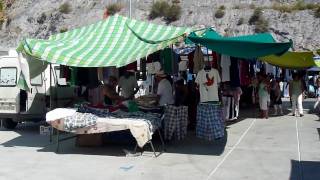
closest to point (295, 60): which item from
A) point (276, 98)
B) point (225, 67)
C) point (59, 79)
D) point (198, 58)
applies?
point (276, 98)

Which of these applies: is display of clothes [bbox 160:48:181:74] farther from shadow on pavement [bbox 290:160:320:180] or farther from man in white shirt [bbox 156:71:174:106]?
shadow on pavement [bbox 290:160:320:180]

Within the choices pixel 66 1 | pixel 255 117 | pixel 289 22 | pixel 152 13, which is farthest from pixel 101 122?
pixel 66 1

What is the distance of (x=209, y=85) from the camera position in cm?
1132

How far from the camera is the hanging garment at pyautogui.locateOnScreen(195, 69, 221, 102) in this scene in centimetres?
1132

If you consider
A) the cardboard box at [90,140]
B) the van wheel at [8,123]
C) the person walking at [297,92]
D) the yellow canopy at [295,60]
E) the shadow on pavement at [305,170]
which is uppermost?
the yellow canopy at [295,60]

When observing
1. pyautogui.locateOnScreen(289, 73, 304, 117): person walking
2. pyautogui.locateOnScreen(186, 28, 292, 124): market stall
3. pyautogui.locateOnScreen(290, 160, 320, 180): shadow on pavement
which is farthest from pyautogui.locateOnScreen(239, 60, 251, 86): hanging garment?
pyautogui.locateOnScreen(290, 160, 320, 180): shadow on pavement

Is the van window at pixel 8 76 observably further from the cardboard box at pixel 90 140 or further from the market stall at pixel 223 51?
the market stall at pixel 223 51

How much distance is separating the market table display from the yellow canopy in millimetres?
10024

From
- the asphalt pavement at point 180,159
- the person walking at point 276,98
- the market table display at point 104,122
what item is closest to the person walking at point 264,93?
the person walking at point 276,98

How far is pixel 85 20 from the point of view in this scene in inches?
2466

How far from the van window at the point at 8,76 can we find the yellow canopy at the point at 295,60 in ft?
31.7

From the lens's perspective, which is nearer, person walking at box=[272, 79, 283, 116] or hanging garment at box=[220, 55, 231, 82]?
hanging garment at box=[220, 55, 231, 82]

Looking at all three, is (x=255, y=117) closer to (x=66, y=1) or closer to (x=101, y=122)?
(x=101, y=122)

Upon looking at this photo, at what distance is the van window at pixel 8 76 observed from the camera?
14465mm
